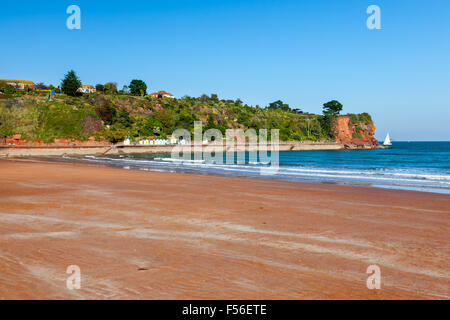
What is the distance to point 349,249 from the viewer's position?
6.52 m

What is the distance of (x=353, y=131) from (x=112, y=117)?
96.7 meters

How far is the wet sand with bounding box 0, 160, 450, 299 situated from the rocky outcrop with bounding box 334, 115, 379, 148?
5211 inches

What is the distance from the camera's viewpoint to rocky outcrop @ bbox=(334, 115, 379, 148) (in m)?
138

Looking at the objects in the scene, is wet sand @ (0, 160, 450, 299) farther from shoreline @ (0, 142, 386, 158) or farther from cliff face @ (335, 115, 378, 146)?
cliff face @ (335, 115, 378, 146)

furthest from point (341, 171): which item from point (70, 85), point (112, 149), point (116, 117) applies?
point (70, 85)

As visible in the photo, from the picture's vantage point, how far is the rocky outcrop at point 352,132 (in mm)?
138500

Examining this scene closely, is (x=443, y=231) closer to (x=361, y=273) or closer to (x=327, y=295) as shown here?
(x=361, y=273)

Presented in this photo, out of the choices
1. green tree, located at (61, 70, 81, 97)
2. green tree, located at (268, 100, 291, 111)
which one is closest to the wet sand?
green tree, located at (61, 70, 81, 97)

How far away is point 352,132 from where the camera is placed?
5561 inches

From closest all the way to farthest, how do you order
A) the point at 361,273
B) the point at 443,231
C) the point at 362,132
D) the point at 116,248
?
1. the point at 361,273
2. the point at 116,248
3. the point at 443,231
4. the point at 362,132

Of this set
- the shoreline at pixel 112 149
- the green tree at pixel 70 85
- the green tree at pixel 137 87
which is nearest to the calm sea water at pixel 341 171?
the shoreline at pixel 112 149
